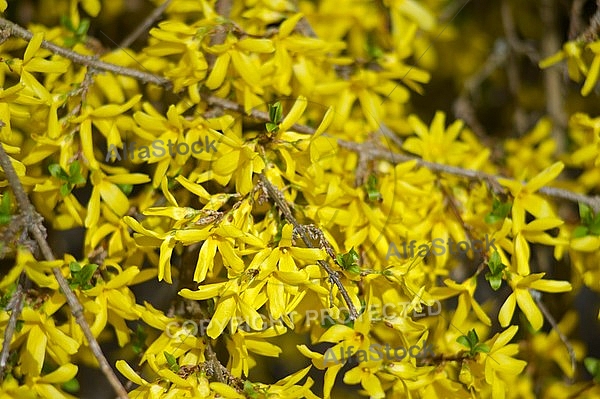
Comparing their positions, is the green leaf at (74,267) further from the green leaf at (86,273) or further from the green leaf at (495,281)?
the green leaf at (495,281)

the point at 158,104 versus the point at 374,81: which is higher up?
the point at 374,81

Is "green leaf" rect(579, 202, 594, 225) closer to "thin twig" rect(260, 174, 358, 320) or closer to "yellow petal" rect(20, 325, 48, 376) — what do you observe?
"thin twig" rect(260, 174, 358, 320)

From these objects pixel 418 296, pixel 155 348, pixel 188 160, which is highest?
pixel 188 160

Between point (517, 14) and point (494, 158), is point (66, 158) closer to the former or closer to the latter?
point (494, 158)

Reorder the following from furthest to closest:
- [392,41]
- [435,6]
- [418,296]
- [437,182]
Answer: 1. [435,6]
2. [392,41]
3. [437,182]
4. [418,296]

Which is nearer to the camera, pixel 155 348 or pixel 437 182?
pixel 155 348

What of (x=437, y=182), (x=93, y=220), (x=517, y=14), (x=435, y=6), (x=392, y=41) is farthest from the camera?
(x=517, y=14)

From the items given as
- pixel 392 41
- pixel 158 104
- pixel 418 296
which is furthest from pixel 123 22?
pixel 418 296
